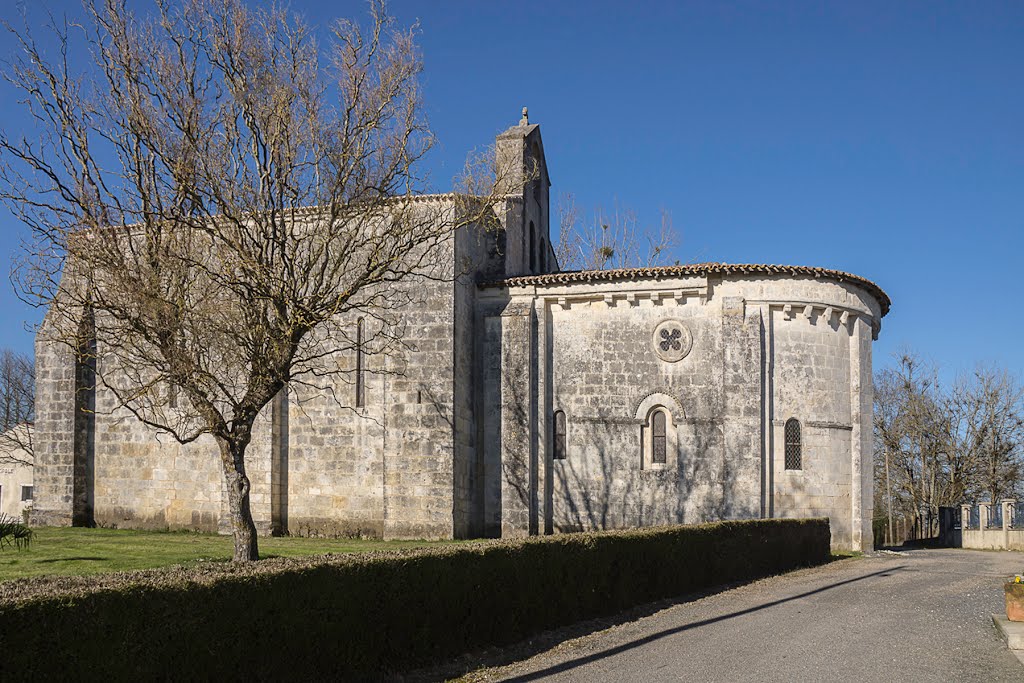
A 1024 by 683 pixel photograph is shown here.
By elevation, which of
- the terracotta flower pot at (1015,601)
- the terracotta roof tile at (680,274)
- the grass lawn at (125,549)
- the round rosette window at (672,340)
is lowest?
the grass lawn at (125,549)

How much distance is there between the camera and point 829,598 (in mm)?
15031

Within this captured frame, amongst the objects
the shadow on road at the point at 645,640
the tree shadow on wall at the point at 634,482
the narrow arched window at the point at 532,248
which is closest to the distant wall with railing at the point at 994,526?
the tree shadow on wall at the point at 634,482

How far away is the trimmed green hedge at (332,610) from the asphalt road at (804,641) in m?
0.68

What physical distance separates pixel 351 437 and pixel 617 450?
680 centimetres

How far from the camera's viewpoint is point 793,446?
23141 millimetres

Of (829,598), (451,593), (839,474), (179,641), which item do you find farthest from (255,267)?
(839,474)

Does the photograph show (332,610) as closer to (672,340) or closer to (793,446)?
(672,340)

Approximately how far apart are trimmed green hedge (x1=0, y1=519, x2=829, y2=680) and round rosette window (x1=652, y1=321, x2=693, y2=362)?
8713 mm

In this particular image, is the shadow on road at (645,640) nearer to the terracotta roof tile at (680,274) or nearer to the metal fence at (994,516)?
the terracotta roof tile at (680,274)

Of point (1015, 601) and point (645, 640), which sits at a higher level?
point (1015, 601)

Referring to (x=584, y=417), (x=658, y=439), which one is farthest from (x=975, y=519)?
(x=584, y=417)

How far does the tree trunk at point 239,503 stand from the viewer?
13.7 metres

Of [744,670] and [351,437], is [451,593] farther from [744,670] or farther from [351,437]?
[351,437]

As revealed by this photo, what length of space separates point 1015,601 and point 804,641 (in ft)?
10.0
